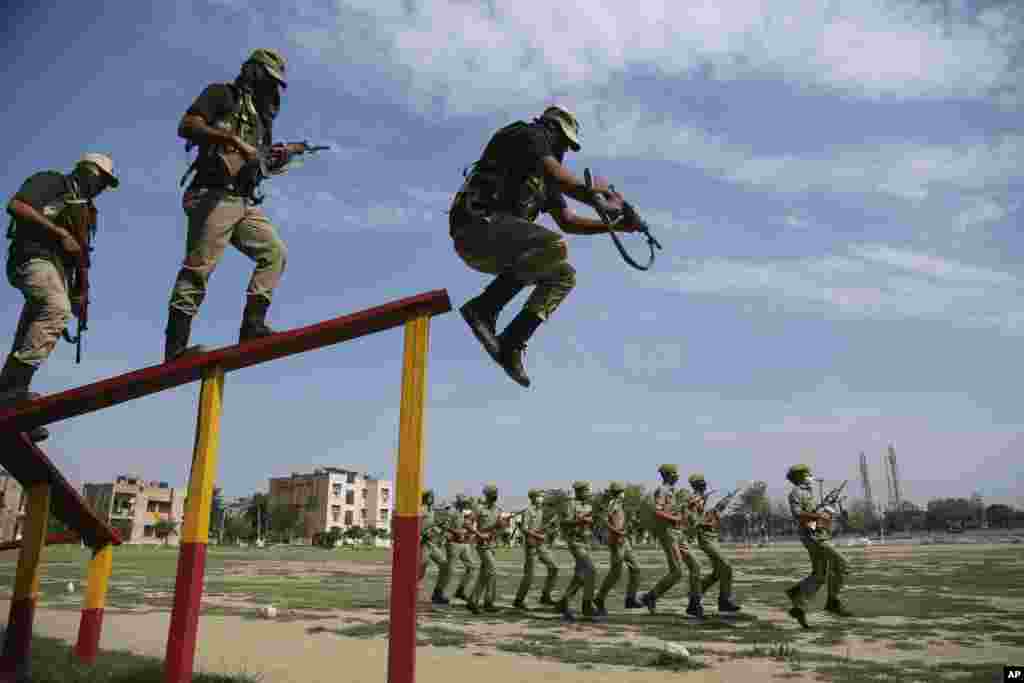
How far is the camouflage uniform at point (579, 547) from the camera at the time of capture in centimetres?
1153

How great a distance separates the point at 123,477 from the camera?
8100 cm

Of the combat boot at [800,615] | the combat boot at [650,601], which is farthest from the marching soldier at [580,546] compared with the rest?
the combat boot at [800,615]

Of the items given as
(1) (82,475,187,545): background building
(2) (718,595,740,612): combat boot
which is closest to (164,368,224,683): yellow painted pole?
(2) (718,595,740,612): combat boot

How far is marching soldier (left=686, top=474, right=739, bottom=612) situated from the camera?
35.8ft

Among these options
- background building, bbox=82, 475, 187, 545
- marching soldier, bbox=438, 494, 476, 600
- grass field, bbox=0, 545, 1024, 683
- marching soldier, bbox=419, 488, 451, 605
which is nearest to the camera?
grass field, bbox=0, 545, 1024, 683

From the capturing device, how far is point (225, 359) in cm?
390

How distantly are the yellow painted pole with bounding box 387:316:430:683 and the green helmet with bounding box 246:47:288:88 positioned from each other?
2.17 metres

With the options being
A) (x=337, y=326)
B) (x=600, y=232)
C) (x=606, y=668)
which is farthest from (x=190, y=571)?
(x=606, y=668)

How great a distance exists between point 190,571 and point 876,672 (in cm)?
602

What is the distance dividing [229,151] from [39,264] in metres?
1.55

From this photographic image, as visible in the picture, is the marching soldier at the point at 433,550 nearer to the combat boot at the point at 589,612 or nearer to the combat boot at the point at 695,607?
the combat boot at the point at 589,612

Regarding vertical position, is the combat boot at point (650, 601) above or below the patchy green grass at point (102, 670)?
below

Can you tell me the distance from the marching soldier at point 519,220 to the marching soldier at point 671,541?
7888 mm

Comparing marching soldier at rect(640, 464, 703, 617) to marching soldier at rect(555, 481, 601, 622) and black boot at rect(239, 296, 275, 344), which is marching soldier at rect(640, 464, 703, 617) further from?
black boot at rect(239, 296, 275, 344)
